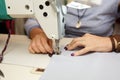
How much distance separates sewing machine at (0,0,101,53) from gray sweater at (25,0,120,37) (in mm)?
349

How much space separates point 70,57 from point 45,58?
0.12 m

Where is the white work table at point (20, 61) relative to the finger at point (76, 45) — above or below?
below

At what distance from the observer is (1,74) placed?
0.94 m

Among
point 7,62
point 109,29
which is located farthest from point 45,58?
point 109,29

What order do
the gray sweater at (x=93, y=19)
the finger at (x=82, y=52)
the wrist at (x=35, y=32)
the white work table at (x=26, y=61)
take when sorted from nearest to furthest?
the white work table at (x=26, y=61)
the finger at (x=82, y=52)
the wrist at (x=35, y=32)
the gray sweater at (x=93, y=19)

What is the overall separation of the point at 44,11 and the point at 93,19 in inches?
19.1

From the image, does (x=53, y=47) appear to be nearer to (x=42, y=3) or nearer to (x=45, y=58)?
(x=45, y=58)

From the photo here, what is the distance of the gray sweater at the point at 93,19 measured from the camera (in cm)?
139

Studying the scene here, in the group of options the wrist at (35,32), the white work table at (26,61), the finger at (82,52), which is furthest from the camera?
the wrist at (35,32)

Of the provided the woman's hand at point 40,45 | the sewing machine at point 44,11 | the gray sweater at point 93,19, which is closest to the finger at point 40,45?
the woman's hand at point 40,45

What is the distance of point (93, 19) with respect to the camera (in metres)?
1.42

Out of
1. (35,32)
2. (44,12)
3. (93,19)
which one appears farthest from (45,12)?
(93,19)

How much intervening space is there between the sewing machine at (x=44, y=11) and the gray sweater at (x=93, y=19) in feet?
1.14

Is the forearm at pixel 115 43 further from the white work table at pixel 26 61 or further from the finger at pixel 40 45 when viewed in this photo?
the finger at pixel 40 45
